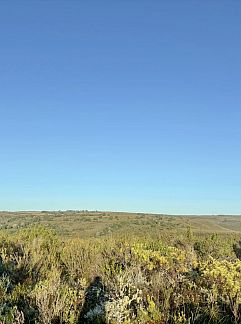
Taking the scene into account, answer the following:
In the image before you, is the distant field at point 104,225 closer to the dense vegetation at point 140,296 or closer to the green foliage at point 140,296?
the dense vegetation at point 140,296

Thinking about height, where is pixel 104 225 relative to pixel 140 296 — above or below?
below

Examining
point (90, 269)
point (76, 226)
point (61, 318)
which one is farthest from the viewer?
point (76, 226)

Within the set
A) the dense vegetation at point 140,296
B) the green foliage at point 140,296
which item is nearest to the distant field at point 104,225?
the dense vegetation at point 140,296

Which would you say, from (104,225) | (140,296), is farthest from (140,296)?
(104,225)

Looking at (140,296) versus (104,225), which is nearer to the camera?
(140,296)

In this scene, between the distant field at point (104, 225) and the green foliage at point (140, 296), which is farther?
the distant field at point (104, 225)

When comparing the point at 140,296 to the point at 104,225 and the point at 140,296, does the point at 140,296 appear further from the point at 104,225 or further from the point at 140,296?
the point at 104,225

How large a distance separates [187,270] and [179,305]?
6.98 feet

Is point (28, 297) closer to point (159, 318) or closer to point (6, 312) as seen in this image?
point (6, 312)

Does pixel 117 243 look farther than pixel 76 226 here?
No

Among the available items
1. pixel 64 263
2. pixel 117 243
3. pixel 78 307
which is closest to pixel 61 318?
pixel 78 307

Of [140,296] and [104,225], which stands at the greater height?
[140,296]

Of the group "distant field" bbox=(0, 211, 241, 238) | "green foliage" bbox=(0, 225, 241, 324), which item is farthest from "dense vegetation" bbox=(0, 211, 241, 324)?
"distant field" bbox=(0, 211, 241, 238)

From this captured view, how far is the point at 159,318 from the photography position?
679cm
